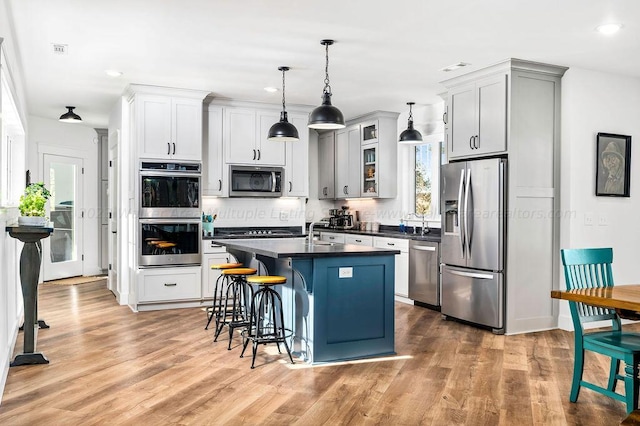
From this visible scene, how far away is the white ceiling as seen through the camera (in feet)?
12.8

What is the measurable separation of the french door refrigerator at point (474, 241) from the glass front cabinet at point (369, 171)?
6.98 ft

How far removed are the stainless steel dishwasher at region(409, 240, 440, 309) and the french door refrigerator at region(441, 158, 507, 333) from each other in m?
0.40

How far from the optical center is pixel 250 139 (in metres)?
7.25

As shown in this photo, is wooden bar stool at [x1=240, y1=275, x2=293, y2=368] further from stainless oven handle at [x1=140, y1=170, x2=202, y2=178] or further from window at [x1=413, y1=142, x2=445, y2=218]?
window at [x1=413, y1=142, x2=445, y2=218]

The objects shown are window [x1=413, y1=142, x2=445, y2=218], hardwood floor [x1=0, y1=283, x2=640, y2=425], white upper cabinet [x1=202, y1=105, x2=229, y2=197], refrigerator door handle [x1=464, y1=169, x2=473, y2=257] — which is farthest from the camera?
window [x1=413, y1=142, x2=445, y2=218]

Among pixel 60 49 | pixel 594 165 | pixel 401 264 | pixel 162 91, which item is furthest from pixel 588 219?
pixel 60 49

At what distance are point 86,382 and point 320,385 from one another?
1.63 m

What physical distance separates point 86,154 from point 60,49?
5044 millimetres

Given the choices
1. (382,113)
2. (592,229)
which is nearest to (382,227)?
(382,113)

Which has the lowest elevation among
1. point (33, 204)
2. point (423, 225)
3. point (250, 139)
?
point (423, 225)

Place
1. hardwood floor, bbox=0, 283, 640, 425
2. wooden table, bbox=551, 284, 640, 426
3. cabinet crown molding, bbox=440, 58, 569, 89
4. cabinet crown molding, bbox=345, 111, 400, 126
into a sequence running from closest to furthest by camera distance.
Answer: wooden table, bbox=551, 284, 640, 426 < hardwood floor, bbox=0, 283, 640, 425 < cabinet crown molding, bbox=440, 58, 569, 89 < cabinet crown molding, bbox=345, 111, 400, 126

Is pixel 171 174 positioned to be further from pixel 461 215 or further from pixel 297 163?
pixel 461 215

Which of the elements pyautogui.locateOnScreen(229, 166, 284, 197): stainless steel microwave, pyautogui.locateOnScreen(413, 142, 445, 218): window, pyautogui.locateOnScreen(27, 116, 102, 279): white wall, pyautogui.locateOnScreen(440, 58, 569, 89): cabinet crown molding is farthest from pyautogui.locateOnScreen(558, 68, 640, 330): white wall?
pyautogui.locateOnScreen(27, 116, 102, 279): white wall

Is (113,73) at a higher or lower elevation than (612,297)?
higher
